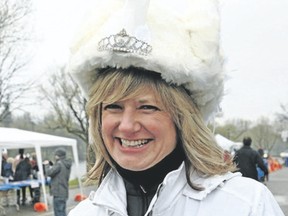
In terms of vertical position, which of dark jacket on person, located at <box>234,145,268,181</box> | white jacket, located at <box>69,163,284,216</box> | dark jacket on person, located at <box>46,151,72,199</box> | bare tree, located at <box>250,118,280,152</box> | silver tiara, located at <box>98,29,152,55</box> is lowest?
bare tree, located at <box>250,118,280,152</box>

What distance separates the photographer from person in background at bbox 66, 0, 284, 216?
5.11ft

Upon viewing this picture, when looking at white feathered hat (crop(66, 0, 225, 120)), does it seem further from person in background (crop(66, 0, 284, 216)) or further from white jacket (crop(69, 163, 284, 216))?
white jacket (crop(69, 163, 284, 216))

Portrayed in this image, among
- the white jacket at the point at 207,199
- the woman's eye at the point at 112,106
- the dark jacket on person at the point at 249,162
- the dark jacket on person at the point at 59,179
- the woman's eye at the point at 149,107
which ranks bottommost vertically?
the dark jacket on person at the point at 59,179

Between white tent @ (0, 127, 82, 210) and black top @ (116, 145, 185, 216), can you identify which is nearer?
black top @ (116, 145, 185, 216)

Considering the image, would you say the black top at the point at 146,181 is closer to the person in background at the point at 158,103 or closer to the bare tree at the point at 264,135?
the person in background at the point at 158,103

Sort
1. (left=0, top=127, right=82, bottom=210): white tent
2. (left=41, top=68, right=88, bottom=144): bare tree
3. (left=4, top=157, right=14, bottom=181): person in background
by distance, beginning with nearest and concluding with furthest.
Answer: (left=0, top=127, right=82, bottom=210): white tent
(left=4, top=157, right=14, bottom=181): person in background
(left=41, top=68, right=88, bottom=144): bare tree

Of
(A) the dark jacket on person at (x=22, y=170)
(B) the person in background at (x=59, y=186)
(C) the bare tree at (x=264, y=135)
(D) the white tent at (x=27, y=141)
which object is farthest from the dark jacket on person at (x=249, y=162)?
(C) the bare tree at (x=264, y=135)

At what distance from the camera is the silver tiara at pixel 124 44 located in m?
1.59

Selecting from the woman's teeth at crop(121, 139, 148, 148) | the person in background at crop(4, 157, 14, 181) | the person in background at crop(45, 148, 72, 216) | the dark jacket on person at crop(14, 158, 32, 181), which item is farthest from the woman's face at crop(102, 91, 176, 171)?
the person in background at crop(4, 157, 14, 181)

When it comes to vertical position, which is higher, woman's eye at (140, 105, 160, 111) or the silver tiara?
the silver tiara

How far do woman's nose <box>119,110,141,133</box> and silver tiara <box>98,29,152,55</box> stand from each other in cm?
19

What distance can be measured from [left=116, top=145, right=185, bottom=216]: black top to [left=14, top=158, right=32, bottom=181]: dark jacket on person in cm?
1390

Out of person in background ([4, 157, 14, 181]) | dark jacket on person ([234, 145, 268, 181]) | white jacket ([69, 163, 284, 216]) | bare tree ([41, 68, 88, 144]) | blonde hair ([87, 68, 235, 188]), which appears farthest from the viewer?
bare tree ([41, 68, 88, 144])

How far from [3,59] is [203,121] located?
22488 millimetres
